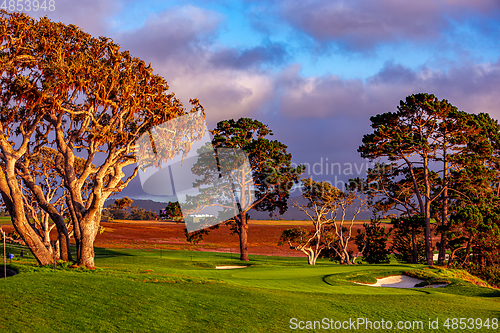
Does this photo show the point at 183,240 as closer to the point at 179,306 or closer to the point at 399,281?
the point at 399,281

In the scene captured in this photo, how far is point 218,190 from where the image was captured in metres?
43.0

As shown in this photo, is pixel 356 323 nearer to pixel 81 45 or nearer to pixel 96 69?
pixel 96 69

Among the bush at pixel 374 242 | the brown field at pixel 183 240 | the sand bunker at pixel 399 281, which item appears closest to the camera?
the sand bunker at pixel 399 281

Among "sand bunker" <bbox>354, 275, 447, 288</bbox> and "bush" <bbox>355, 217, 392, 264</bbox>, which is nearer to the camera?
"sand bunker" <bbox>354, 275, 447, 288</bbox>

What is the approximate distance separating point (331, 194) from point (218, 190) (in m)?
12.6

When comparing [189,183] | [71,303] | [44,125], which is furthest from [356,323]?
[189,183]

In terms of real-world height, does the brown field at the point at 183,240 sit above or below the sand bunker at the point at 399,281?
below

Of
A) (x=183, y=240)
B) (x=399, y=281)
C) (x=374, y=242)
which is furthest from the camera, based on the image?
(x=183, y=240)

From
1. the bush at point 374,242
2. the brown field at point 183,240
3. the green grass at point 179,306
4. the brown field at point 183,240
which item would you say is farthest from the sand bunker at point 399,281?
the brown field at point 183,240

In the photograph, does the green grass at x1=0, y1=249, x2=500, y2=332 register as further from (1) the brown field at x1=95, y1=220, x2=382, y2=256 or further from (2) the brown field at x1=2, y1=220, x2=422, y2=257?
(1) the brown field at x1=95, y1=220, x2=382, y2=256

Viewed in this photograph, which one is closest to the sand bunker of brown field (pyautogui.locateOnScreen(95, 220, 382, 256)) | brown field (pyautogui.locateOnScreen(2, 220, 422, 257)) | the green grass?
the green grass

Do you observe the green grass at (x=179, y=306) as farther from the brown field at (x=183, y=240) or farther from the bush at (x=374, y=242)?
the brown field at (x=183, y=240)

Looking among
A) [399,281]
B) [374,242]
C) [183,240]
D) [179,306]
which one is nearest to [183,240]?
[183,240]

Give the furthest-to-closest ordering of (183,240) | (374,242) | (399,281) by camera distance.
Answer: (183,240), (374,242), (399,281)
